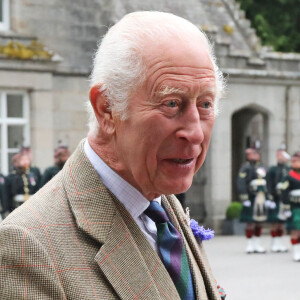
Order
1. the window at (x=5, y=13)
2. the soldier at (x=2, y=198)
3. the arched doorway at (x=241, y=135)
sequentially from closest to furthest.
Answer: the soldier at (x=2, y=198), the window at (x=5, y=13), the arched doorway at (x=241, y=135)

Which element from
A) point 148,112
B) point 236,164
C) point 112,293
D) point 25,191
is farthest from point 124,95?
point 236,164

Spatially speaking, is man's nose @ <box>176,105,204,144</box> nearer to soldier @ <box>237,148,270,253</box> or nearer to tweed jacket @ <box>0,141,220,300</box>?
tweed jacket @ <box>0,141,220,300</box>

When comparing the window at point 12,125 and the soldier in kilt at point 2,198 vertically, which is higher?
the window at point 12,125

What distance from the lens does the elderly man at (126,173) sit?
2262mm

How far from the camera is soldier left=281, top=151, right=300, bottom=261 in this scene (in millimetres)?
14531

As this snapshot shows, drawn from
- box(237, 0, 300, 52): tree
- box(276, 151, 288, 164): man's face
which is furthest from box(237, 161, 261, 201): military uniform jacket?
box(237, 0, 300, 52): tree

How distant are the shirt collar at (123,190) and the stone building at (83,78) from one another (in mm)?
12483

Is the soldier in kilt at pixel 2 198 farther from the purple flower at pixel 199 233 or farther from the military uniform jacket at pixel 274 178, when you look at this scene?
the purple flower at pixel 199 233

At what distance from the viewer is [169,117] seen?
2.35m

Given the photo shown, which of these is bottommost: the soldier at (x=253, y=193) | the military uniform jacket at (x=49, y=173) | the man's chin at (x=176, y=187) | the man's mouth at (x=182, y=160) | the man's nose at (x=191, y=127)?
the soldier at (x=253, y=193)

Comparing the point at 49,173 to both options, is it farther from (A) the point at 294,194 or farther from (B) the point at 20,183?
(A) the point at 294,194

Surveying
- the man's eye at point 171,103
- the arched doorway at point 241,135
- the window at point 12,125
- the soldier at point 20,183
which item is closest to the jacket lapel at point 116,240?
the man's eye at point 171,103

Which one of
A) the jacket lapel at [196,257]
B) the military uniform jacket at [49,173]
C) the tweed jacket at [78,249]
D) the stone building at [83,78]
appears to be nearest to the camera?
the tweed jacket at [78,249]

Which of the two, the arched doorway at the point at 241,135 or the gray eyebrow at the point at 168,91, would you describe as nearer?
the gray eyebrow at the point at 168,91
